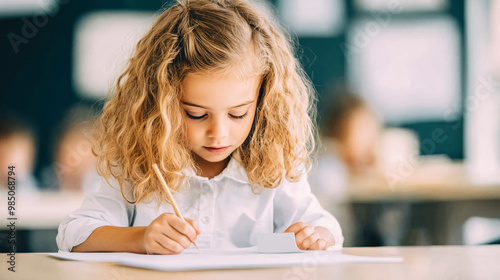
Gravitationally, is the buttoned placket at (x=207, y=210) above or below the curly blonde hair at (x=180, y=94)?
below

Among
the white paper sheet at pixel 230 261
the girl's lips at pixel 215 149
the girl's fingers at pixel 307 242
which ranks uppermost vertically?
the girl's lips at pixel 215 149

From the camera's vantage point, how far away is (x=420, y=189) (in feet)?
7.57

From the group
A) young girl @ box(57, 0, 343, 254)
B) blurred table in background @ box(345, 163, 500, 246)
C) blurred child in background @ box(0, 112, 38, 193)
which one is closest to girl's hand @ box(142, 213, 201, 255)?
young girl @ box(57, 0, 343, 254)

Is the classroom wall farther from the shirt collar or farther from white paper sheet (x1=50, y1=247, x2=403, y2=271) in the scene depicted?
white paper sheet (x1=50, y1=247, x2=403, y2=271)

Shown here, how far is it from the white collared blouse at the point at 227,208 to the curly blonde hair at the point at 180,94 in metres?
0.03

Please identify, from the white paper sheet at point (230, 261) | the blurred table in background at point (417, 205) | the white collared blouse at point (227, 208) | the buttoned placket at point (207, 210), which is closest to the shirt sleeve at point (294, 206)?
the white collared blouse at point (227, 208)

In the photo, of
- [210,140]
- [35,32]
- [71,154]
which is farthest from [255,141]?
[35,32]

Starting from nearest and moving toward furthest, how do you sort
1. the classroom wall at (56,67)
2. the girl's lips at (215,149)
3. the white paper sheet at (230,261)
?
the white paper sheet at (230,261), the girl's lips at (215,149), the classroom wall at (56,67)

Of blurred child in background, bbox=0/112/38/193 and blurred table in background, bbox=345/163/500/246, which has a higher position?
blurred child in background, bbox=0/112/38/193

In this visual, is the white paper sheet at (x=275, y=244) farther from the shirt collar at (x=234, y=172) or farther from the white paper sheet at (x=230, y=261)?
the shirt collar at (x=234, y=172)

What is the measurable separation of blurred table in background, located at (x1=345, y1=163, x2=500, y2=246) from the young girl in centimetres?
124

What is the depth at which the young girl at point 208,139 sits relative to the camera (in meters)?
0.92

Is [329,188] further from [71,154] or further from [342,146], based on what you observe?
[71,154]

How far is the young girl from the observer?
0.92 metres
